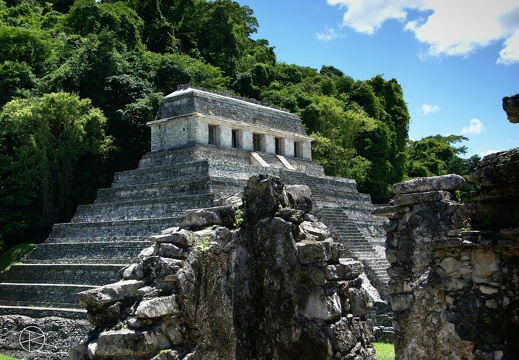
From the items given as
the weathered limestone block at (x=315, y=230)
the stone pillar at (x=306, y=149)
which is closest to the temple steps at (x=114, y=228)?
the weathered limestone block at (x=315, y=230)

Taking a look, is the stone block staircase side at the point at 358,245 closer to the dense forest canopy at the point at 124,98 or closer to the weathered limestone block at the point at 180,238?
the dense forest canopy at the point at 124,98

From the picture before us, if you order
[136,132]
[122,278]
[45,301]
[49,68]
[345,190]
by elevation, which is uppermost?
[49,68]

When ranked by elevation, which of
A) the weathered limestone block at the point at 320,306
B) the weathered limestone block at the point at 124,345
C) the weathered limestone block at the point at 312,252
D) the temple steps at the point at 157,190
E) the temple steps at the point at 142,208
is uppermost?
the temple steps at the point at 157,190

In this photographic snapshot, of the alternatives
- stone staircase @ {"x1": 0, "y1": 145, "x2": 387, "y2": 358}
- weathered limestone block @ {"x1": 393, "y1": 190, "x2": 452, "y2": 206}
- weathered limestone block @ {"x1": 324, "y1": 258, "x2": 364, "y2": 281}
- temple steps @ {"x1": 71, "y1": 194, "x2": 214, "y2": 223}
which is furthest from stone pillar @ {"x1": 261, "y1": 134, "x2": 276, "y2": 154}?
weathered limestone block @ {"x1": 324, "y1": 258, "x2": 364, "y2": 281}

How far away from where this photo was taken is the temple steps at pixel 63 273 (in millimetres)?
15531

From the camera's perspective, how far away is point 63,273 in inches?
664

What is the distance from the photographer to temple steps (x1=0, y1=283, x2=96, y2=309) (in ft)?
50.5

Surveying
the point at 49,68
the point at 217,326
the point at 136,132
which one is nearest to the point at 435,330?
the point at 217,326

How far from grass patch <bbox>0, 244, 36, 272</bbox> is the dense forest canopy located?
187cm

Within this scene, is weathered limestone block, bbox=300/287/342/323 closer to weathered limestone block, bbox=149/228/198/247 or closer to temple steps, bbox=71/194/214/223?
weathered limestone block, bbox=149/228/198/247

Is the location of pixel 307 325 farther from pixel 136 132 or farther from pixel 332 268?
pixel 136 132

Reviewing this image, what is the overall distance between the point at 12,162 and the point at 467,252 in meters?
21.4

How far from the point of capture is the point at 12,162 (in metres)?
22.4

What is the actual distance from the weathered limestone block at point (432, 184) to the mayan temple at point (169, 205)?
29.4 feet
